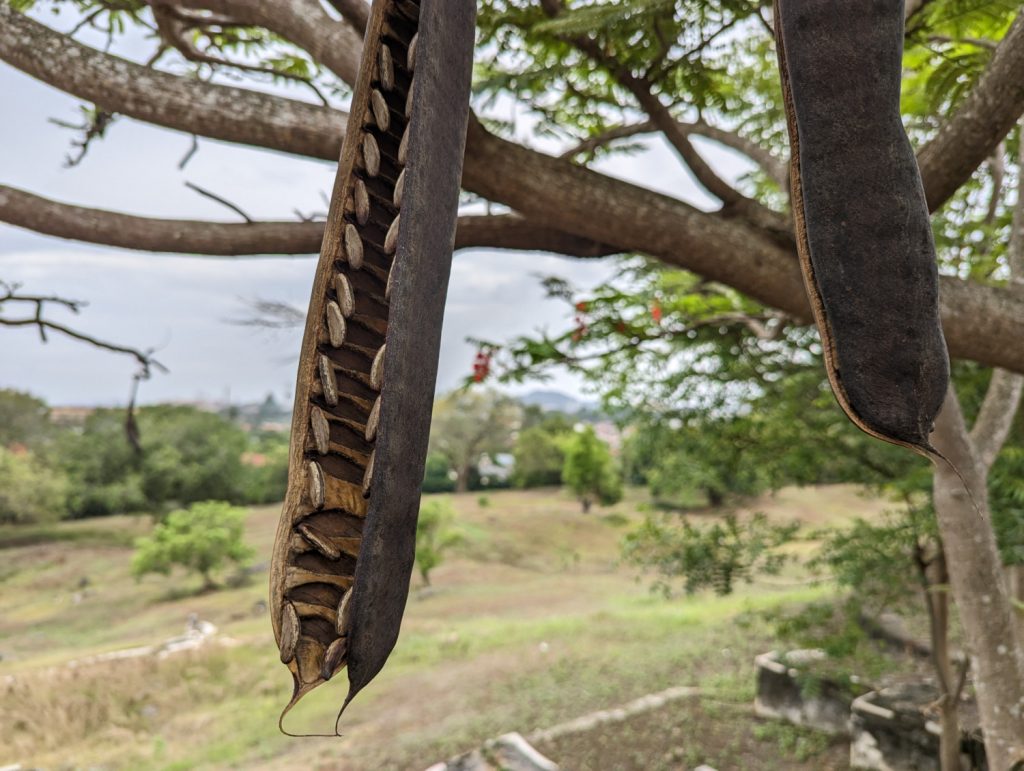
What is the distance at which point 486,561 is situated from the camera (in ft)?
29.2

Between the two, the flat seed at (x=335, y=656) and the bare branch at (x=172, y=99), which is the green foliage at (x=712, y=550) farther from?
the flat seed at (x=335, y=656)

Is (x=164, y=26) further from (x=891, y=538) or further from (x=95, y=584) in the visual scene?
(x=95, y=584)

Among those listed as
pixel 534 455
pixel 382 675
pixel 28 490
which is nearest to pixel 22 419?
pixel 28 490

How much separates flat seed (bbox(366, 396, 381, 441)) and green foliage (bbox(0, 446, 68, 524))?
6554 millimetres

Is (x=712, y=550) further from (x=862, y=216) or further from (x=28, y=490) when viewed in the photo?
(x=28, y=490)

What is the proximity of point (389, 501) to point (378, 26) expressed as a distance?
0.33 metres

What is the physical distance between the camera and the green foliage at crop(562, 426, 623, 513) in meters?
10.2

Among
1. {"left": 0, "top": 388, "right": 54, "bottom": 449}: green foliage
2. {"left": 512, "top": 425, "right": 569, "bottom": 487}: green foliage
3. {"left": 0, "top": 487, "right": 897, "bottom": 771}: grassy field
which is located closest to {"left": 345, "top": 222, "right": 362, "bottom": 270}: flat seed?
{"left": 0, "top": 487, "right": 897, "bottom": 771}: grassy field

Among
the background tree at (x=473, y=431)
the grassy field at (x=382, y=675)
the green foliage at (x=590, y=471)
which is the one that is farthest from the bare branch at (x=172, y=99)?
the green foliage at (x=590, y=471)

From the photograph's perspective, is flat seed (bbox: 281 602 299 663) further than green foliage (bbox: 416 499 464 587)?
No

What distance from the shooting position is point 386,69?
1.62 feet

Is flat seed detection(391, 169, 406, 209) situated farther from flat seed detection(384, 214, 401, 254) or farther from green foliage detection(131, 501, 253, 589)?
green foliage detection(131, 501, 253, 589)

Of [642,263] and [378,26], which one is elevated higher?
[642,263]

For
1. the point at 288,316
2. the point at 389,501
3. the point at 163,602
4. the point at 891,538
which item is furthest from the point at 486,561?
the point at 389,501
